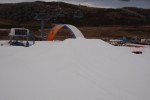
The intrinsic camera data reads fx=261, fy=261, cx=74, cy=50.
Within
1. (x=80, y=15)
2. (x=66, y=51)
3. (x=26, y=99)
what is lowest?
(x=26, y=99)

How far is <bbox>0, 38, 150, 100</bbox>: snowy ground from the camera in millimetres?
8734

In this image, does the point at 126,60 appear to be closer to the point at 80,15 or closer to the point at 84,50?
the point at 84,50

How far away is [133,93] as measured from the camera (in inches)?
350

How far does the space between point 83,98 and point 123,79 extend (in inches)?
102

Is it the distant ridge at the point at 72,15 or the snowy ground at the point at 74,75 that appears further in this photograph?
the distant ridge at the point at 72,15

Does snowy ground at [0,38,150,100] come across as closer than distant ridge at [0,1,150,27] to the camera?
Yes

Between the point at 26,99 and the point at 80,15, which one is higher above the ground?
the point at 80,15

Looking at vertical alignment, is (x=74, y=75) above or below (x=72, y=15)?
below

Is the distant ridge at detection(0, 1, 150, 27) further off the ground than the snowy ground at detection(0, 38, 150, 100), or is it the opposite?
the distant ridge at detection(0, 1, 150, 27)

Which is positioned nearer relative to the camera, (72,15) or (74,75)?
(74,75)

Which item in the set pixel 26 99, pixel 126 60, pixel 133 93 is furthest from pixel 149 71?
pixel 26 99

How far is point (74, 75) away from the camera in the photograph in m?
10.4

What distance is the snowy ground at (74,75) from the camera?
873cm

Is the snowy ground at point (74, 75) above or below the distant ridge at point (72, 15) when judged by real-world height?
below
